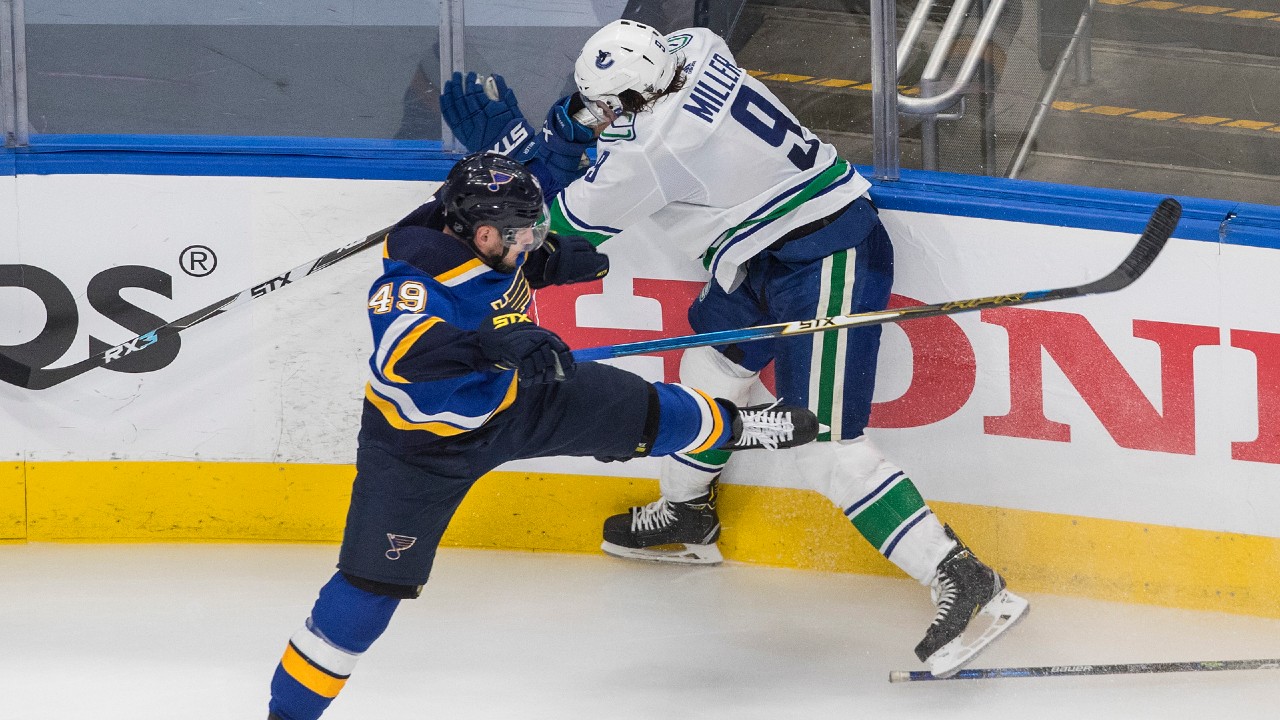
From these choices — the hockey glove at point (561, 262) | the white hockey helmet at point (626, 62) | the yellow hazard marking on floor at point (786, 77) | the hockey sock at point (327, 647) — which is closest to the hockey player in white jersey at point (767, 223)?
the white hockey helmet at point (626, 62)

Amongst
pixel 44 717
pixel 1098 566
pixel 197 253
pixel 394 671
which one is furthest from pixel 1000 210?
pixel 44 717

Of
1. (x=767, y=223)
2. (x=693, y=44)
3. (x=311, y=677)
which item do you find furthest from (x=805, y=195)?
(x=311, y=677)

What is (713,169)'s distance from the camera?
3076 mm

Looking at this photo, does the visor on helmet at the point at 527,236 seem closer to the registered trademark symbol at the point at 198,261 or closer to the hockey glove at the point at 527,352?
the hockey glove at the point at 527,352

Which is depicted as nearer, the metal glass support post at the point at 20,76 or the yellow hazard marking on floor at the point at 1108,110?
the yellow hazard marking on floor at the point at 1108,110

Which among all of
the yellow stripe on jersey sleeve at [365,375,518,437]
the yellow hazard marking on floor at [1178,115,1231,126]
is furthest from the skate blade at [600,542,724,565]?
the yellow hazard marking on floor at [1178,115,1231,126]

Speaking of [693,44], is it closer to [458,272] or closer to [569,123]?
[569,123]

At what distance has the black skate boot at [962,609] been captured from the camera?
3.01 m

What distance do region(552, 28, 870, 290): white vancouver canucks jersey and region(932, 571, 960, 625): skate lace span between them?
0.79m

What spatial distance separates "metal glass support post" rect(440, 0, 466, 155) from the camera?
3584mm

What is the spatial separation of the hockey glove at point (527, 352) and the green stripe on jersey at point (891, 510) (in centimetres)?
98

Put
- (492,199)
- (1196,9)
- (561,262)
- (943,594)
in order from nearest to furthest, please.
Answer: (492,199)
(561,262)
(943,594)
(1196,9)

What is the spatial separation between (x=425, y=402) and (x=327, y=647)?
1.50 feet

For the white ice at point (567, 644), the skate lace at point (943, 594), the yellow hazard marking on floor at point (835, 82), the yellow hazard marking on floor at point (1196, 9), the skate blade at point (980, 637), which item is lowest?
the white ice at point (567, 644)
